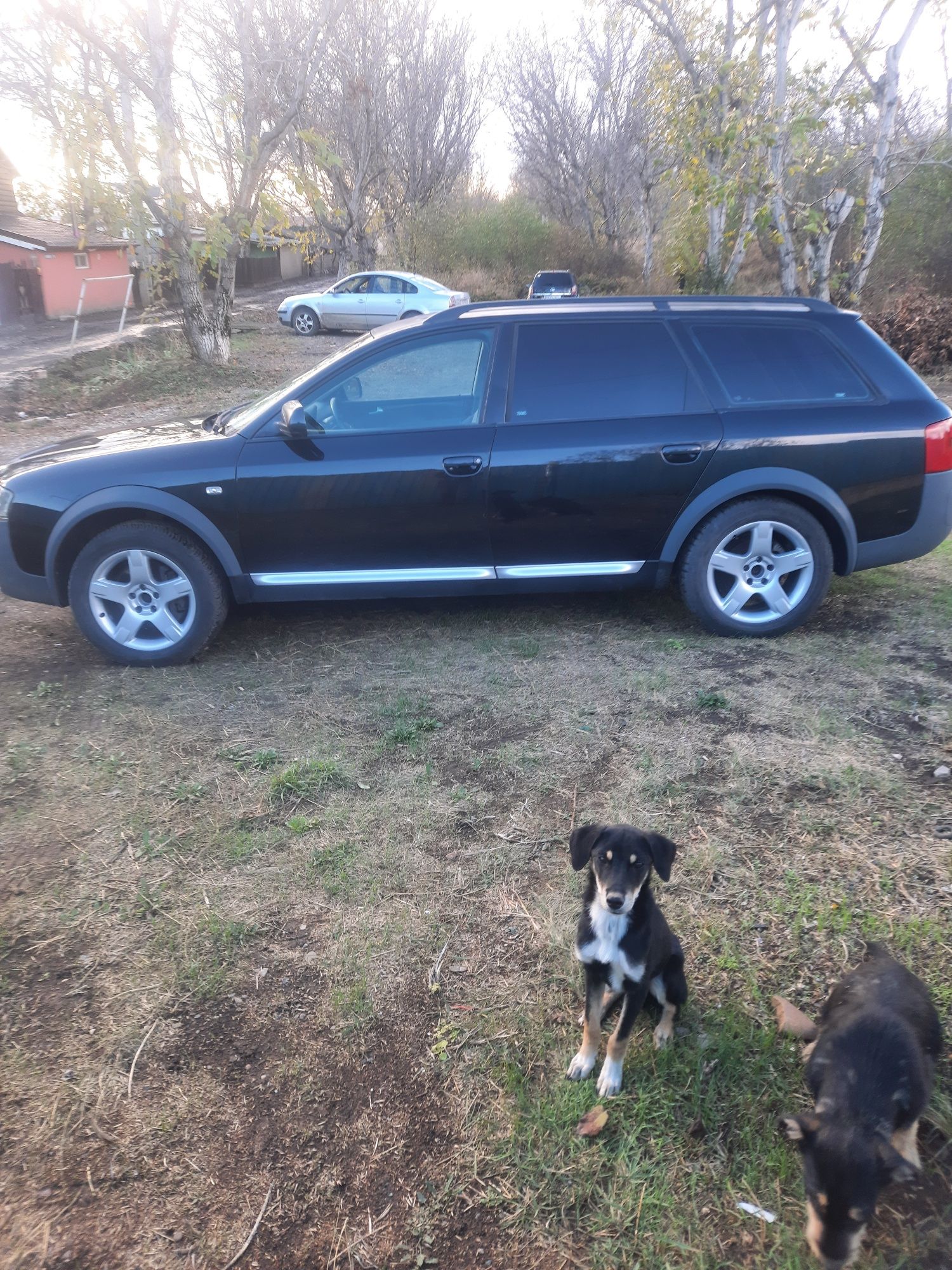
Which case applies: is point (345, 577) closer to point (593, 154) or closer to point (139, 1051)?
point (139, 1051)

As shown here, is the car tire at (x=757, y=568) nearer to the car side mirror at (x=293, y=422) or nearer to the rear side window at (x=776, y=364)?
the rear side window at (x=776, y=364)

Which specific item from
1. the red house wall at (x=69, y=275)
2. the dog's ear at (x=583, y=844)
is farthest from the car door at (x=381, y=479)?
the red house wall at (x=69, y=275)

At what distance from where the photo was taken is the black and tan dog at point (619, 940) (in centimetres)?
225

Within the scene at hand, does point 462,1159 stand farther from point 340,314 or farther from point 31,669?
point 340,314

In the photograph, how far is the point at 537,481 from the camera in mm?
4543

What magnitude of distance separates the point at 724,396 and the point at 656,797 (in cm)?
235

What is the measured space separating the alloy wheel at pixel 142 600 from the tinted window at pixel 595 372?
2.01m

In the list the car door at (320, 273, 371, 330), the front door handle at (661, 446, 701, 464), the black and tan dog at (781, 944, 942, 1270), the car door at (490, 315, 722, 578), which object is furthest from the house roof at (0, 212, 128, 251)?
the black and tan dog at (781, 944, 942, 1270)

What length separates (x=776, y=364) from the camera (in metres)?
4.70

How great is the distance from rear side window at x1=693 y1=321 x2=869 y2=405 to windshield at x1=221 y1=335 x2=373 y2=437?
1.93m

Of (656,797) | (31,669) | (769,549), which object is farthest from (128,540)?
(769,549)

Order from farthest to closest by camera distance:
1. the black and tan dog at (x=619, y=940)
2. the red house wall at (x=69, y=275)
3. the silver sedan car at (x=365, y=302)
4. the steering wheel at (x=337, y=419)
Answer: the red house wall at (x=69, y=275)
the silver sedan car at (x=365, y=302)
the steering wheel at (x=337, y=419)
the black and tan dog at (x=619, y=940)

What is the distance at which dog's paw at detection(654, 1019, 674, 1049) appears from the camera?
244cm

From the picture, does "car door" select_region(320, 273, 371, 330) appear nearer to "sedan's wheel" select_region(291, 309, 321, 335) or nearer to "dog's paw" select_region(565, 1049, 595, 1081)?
"sedan's wheel" select_region(291, 309, 321, 335)
